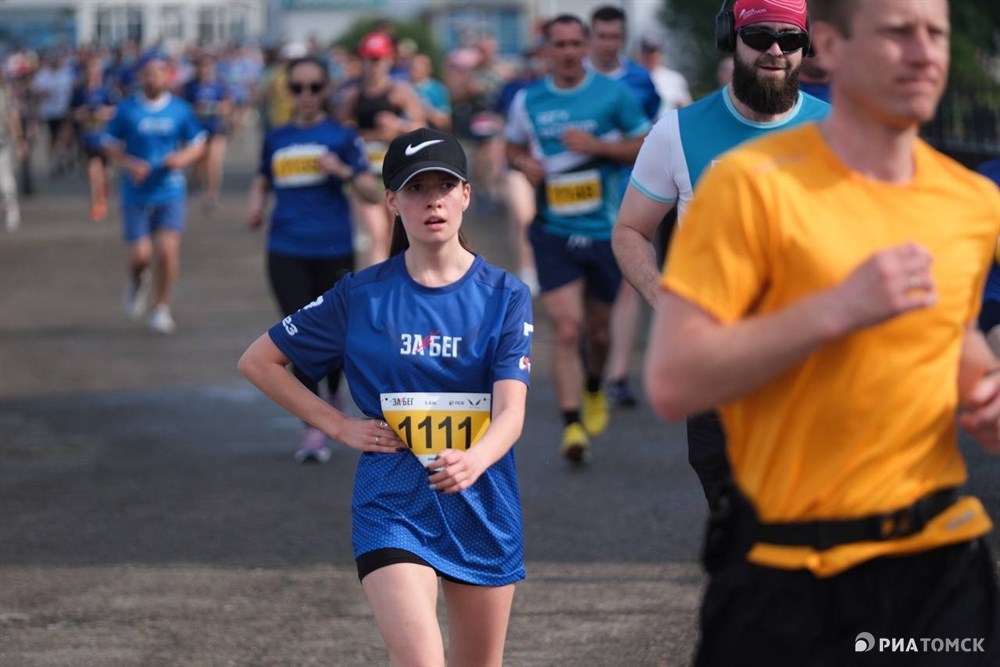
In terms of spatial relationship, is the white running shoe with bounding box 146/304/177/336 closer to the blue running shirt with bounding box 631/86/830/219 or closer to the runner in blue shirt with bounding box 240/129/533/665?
the blue running shirt with bounding box 631/86/830/219

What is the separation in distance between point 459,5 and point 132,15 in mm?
22103

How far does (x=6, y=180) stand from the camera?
23.5 m

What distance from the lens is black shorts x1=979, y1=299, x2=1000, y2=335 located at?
511 cm

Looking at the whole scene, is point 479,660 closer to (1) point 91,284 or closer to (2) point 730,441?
(2) point 730,441

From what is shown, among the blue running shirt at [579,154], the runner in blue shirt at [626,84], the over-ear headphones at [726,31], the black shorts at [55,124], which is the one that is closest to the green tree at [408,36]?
the black shorts at [55,124]

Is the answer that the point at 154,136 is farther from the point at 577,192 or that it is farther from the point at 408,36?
the point at 408,36

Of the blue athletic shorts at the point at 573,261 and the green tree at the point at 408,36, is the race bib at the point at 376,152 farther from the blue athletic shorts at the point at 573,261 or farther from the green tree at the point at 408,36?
the green tree at the point at 408,36

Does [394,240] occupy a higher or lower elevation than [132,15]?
higher

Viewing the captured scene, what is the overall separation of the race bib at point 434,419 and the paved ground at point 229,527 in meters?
1.66

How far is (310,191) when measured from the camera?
1023cm

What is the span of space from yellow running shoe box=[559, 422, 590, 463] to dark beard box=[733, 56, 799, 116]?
425 cm

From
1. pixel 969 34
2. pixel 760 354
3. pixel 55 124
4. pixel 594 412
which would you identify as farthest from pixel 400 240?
pixel 55 124

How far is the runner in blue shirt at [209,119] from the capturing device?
26.4 meters

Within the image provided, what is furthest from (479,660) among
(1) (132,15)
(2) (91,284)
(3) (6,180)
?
(1) (132,15)
